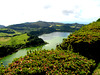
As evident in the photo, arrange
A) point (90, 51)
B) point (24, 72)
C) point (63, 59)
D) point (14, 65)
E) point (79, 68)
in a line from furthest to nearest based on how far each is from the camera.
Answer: point (90, 51) → point (63, 59) → point (79, 68) → point (14, 65) → point (24, 72)

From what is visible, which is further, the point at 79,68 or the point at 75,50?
the point at 75,50

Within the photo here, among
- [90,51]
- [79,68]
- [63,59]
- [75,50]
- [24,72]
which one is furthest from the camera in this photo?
[75,50]

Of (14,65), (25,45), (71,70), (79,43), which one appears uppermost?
(79,43)

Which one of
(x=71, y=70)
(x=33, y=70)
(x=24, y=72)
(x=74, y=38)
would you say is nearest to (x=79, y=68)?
(x=71, y=70)

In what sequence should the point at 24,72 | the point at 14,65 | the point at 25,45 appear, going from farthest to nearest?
the point at 25,45
the point at 14,65
the point at 24,72

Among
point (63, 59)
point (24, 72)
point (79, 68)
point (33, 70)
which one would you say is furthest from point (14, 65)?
point (79, 68)

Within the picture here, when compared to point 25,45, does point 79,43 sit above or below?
above

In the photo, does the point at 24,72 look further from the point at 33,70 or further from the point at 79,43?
the point at 79,43

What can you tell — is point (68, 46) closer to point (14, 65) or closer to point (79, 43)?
point (79, 43)

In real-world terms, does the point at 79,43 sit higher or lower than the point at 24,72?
higher
